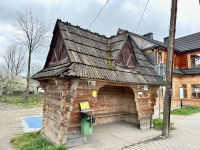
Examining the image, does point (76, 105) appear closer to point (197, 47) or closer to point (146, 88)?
point (146, 88)

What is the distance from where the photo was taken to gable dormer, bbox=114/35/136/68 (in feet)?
23.5

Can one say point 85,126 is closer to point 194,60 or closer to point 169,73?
point 169,73

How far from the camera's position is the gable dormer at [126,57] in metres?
7.15

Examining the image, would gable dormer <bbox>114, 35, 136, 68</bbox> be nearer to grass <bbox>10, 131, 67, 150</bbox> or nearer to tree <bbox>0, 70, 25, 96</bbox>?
grass <bbox>10, 131, 67, 150</bbox>

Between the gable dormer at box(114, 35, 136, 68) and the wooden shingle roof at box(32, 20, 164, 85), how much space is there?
0.16 m

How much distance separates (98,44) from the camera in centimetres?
755

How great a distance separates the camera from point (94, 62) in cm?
622

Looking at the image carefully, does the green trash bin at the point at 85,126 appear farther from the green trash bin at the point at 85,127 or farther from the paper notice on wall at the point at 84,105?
the paper notice on wall at the point at 84,105

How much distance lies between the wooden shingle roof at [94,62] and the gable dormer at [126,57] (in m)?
0.16

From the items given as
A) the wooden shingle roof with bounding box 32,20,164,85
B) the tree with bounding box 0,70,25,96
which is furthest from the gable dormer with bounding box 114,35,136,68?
the tree with bounding box 0,70,25,96

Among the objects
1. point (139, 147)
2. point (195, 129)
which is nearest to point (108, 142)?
point (139, 147)

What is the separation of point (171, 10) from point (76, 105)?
5973mm

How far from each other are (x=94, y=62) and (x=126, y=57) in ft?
6.76

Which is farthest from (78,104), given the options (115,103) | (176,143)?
(176,143)
